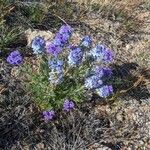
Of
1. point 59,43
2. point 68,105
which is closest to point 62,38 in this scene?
point 59,43

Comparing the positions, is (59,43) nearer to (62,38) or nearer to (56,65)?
(62,38)

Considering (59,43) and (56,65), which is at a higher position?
(59,43)

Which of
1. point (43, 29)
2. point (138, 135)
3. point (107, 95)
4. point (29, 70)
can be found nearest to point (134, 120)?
point (138, 135)

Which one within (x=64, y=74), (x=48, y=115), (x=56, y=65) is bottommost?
(x=48, y=115)

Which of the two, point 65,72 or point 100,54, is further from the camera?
point 65,72

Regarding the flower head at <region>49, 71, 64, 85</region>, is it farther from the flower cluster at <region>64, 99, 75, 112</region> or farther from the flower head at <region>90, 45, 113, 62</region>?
the flower head at <region>90, 45, 113, 62</region>

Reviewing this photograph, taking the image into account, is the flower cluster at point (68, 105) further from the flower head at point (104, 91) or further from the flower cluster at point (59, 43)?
the flower cluster at point (59, 43)

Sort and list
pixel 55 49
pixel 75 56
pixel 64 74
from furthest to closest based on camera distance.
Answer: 1. pixel 64 74
2. pixel 55 49
3. pixel 75 56

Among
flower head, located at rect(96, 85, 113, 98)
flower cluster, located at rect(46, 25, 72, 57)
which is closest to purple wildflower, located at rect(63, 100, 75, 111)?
flower head, located at rect(96, 85, 113, 98)

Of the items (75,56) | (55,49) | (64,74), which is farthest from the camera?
(64,74)
